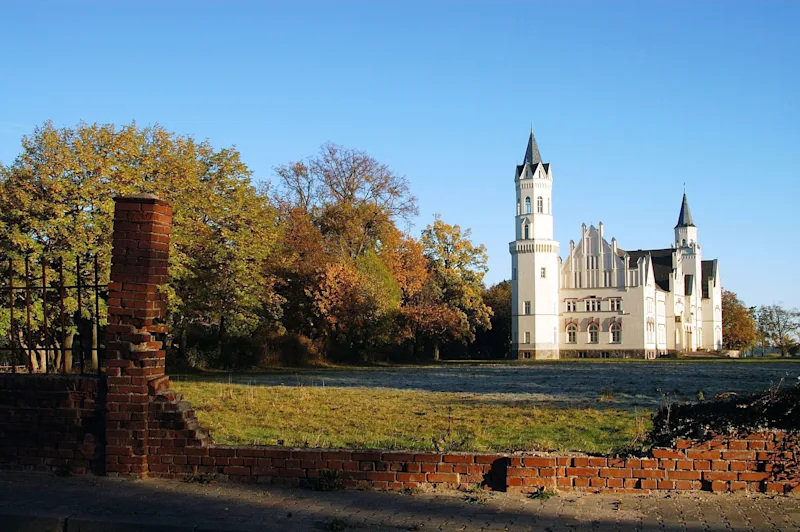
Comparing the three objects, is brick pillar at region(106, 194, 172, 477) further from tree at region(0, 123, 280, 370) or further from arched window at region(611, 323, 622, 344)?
arched window at region(611, 323, 622, 344)

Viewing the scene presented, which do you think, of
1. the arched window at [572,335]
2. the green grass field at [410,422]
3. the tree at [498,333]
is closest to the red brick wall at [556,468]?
the green grass field at [410,422]

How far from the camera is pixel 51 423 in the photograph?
8.70 metres

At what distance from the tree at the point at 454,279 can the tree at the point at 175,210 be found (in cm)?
2675

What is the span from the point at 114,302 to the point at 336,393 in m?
13.8

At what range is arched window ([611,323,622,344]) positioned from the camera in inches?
3282

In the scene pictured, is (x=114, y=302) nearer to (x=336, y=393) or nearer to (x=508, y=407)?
(x=508, y=407)

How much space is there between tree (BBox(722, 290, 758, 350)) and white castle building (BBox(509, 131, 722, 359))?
28.5 meters

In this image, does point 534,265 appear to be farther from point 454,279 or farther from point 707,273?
point 707,273

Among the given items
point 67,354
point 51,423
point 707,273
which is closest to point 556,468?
point 51,423

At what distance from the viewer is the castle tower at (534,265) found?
81.9 metres

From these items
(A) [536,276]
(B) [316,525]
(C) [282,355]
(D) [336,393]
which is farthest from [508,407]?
(A) [536,276]

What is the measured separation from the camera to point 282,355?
45250 mm

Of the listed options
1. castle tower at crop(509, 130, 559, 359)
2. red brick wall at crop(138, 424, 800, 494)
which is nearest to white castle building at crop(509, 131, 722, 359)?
castle tower at crop(509, 130, 559, 359)

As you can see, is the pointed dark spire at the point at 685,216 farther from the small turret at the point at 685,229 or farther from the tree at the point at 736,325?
the tree at the point at 736,325
